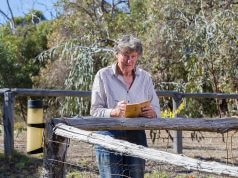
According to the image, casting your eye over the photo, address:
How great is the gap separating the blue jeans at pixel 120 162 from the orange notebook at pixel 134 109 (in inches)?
6.9

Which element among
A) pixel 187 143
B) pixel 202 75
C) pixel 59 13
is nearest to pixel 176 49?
pixel 202 75

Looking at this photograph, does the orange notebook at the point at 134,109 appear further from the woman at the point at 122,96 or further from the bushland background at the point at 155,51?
the bushland background at the point at 155,51

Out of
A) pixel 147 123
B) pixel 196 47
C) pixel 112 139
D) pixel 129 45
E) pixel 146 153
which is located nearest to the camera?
pixel 146 153

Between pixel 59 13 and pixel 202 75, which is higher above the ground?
pixel 59 13

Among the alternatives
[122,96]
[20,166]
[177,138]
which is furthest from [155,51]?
[122,96]

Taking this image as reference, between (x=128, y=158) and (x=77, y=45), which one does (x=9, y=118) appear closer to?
(x=128, y=158)

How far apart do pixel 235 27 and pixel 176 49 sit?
1.56 m

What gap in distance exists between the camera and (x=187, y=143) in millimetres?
8664

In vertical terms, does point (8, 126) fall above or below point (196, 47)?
below

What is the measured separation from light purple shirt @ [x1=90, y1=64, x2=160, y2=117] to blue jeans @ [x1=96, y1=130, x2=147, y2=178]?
0.17m

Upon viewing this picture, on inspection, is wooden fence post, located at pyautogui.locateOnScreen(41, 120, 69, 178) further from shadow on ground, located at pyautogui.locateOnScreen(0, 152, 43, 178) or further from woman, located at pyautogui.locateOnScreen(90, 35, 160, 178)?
shadow on ground, located at pyautogui.locateOnScreen(0, 152, 43, 178)

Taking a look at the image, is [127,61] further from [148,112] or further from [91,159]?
[91,159]

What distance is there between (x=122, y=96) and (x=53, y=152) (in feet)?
2.32

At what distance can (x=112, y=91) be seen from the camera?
12.2 ft
